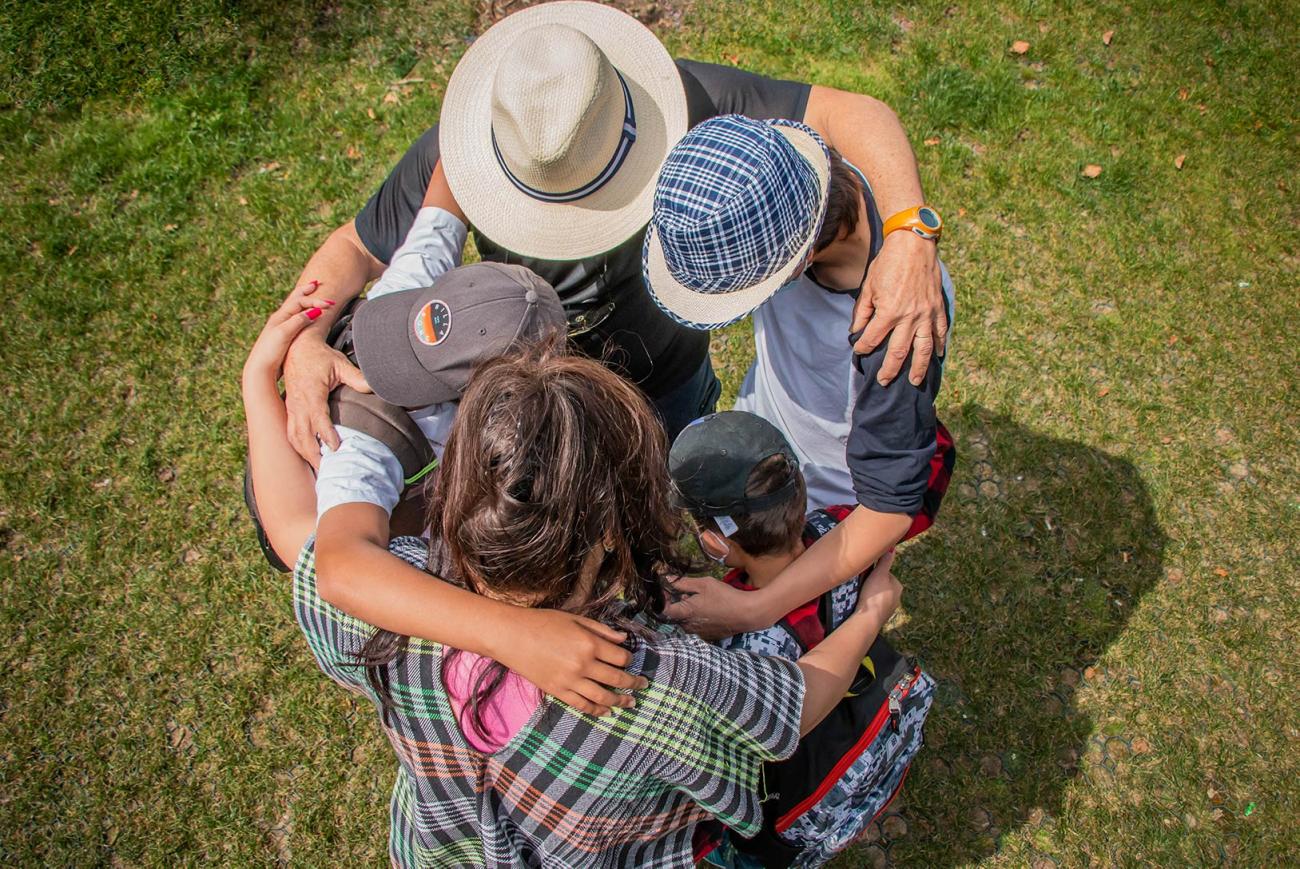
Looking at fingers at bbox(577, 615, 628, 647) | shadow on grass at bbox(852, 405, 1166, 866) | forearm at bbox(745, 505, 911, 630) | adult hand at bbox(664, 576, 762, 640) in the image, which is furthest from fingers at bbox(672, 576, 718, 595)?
shadow on grass at bbox(852, 405, 1166, 866)

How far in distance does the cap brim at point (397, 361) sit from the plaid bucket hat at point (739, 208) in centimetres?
71

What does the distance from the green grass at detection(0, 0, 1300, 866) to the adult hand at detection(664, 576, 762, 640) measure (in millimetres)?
2110

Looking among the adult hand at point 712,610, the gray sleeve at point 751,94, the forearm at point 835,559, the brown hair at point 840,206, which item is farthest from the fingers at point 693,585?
the gray sleeve at point 751,94

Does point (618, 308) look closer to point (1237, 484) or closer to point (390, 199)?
point (390, 199)

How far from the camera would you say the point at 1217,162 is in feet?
18.6

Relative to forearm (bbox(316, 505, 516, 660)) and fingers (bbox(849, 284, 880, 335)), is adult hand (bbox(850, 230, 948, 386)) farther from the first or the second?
forearm (bbox(316, 505, 516, 660))

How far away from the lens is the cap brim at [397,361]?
86.4 inches

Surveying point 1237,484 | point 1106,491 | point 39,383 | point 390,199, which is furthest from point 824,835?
point 39,383

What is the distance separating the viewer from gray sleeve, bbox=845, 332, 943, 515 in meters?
2.28

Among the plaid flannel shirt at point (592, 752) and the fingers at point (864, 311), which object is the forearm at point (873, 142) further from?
the plaid flannel shirt at point (592, 752)

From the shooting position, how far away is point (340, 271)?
9.29 ft

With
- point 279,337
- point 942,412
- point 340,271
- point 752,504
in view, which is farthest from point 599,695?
point 942,412

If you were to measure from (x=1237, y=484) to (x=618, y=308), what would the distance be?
12.4 feet

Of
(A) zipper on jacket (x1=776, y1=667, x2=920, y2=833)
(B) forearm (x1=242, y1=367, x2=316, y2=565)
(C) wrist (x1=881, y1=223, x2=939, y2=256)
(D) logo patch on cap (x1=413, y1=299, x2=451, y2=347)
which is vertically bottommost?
(A) zipper on jacket (x1=776, y1=667, x2=920, y2=833)
